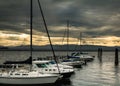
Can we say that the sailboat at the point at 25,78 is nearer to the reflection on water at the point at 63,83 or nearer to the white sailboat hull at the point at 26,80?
the white sailboat hull at the point at 26,80

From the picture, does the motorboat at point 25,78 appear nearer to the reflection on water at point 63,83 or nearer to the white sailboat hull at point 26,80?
the white sailboat hull at point 26,80

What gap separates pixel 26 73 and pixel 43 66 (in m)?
8.94

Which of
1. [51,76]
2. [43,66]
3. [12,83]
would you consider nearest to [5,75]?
[12,83]

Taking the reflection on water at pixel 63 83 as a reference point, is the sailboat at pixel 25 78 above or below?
above

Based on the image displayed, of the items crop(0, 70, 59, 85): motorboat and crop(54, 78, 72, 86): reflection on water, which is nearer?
crop(0, 70, 59, 85): motorboat

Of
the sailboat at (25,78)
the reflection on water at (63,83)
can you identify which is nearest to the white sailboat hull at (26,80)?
the sailboat at (25,78)

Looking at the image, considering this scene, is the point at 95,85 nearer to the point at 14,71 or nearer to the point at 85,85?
the point at 85,85

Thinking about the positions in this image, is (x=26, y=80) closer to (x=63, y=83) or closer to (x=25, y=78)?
(x=25, y=78)

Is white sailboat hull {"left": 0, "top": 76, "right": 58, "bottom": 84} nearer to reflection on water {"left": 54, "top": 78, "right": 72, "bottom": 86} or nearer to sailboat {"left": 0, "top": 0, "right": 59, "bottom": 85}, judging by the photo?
sailboat {"left": 0, "top": 0, "right": 59, "bottom": 85}

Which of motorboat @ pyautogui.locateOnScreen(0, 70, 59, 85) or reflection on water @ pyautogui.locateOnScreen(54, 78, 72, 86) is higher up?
motorboat @ pyautogui.locateOnScreen(0, 70, 59, 85)

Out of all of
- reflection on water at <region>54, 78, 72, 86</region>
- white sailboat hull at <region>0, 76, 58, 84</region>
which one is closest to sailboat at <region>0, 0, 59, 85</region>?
white sailboat hull at <region>0, 76, 58, 84</region>

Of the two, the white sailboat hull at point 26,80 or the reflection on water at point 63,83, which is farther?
the reflection on water at point 63,83

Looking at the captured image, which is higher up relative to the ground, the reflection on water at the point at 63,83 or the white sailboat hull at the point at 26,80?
the white sailboat hull at the point at 26,80

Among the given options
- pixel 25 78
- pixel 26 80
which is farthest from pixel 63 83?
pixel 25 78
